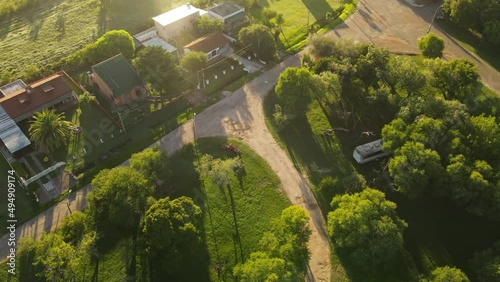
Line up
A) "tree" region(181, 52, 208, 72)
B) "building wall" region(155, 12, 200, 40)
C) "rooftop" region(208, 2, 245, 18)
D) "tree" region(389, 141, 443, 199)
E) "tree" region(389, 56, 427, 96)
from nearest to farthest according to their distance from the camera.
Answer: "tree" region(389, 141, 443, 199)
"tree" region(389, 56, 427, 96)
"tree" region(181, 52, 208, 72)
"building wall" region(155, 12, 200, 40)
"rooftop" region(208, 2, 245, 18)

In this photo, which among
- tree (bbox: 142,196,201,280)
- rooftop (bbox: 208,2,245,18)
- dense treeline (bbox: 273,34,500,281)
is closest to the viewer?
tree (bbox: 142,196,201,280)

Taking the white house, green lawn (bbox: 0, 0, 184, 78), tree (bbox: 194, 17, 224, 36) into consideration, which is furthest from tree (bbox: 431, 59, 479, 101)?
green lawn (bbox: 0, 0, 184, 78)

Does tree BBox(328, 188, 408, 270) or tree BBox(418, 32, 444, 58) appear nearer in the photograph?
tree BBox(328, 188, 408, 270)

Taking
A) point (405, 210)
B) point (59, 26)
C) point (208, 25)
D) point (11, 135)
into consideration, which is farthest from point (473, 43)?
point (59, 26)

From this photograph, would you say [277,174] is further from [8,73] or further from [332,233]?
[8,73]

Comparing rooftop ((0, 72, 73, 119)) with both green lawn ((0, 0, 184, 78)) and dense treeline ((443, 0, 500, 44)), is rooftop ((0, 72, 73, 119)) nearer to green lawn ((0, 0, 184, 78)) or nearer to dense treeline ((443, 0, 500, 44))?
green lawn ((0, 0, 184, 78))

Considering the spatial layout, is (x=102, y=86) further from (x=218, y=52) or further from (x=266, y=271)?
(x=266, y=271)
